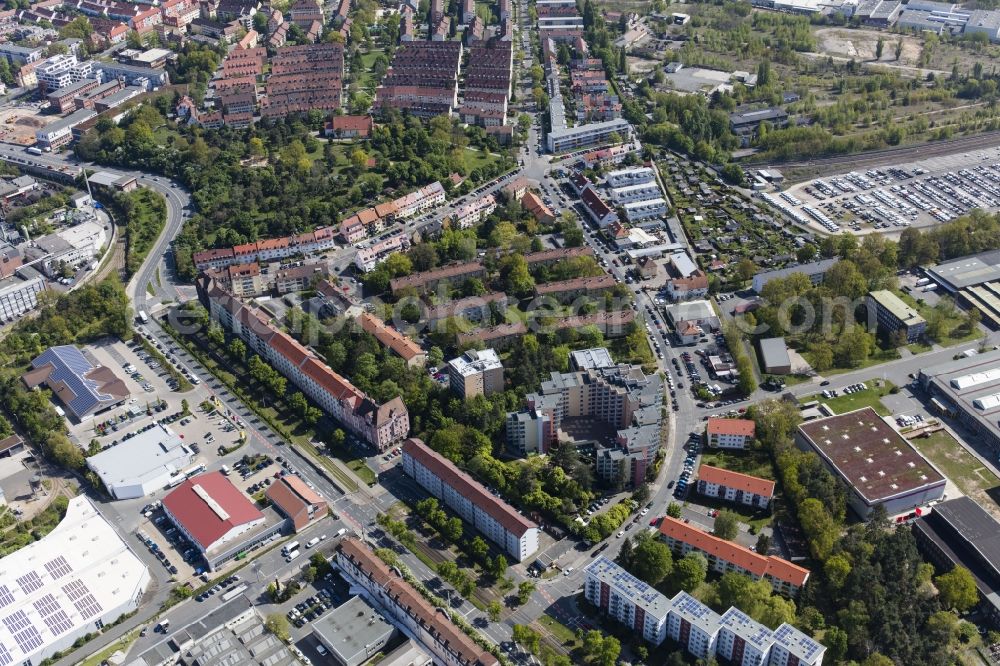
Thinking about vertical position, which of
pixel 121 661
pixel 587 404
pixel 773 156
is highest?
pixel 773 156

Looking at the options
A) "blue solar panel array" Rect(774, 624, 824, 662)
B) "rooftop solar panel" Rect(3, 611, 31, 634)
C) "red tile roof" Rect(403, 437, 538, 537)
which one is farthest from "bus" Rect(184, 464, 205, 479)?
"blue solar panel array" Rect(774, 624, 824, 662)

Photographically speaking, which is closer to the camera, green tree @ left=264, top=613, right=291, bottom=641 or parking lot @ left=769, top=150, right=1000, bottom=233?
green tree @ left=264, top=613, right=291, bottom=641

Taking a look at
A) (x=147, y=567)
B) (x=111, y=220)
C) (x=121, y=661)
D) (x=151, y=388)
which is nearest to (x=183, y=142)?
(x=111, y=220)

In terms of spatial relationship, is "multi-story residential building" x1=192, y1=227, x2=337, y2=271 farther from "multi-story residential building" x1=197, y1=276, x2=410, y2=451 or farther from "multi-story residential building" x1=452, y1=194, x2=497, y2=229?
"multi-story residential building" x1=452, y1=194, x2=497, y2=229

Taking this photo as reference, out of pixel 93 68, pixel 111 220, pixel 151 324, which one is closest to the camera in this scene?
pixel 151 324

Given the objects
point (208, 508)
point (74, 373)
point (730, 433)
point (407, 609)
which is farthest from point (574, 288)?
point (74, 373)

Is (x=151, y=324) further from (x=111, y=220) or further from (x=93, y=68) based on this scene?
(x=93, y=68)
